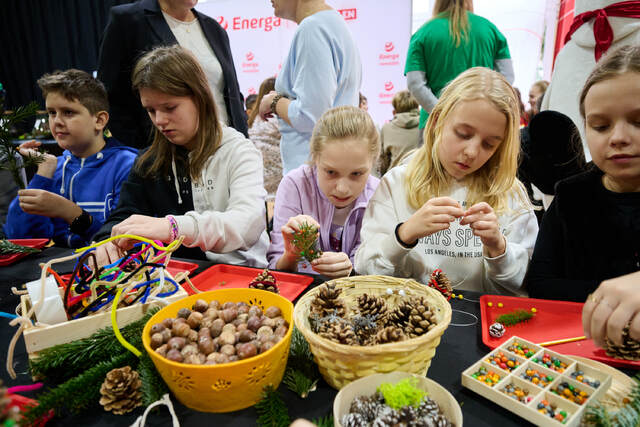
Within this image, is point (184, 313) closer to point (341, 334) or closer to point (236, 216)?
point (341, 334)

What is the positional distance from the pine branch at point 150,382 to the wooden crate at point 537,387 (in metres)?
0.63

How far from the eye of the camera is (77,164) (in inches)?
95.9

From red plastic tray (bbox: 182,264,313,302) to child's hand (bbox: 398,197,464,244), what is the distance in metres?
0.41

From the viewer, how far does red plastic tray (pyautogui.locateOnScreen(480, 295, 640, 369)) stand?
957 mm

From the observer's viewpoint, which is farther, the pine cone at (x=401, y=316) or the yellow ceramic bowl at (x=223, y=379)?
the pine cone at (x=401, y=316)

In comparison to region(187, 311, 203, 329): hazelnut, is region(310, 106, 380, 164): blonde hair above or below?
above

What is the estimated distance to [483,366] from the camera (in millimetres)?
837

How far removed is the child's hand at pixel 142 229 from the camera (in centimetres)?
138

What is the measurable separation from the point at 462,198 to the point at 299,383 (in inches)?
45.0

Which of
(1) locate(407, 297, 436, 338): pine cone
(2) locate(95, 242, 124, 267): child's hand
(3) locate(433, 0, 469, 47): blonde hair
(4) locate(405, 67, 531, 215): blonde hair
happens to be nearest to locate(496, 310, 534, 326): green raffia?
(1) locate(407, 297, 436, 338): pine cone

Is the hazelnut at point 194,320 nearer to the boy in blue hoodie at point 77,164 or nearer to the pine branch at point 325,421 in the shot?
the pine branch at point 325,421

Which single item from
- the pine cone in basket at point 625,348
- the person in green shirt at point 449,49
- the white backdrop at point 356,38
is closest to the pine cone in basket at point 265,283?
the pine cone in basket at point 625,348

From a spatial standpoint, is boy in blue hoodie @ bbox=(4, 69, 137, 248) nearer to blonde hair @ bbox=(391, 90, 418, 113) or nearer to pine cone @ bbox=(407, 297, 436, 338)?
pine cone @ bbox=(407, 297, 436, 338)

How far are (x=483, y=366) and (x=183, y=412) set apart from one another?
64 cm
